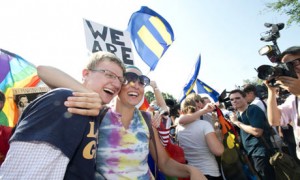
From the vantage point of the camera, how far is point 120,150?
187cm

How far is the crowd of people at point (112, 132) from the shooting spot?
3.34ft

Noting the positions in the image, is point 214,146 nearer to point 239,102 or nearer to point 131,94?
point 131,94

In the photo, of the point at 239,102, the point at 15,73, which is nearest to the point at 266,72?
the point at 239,102

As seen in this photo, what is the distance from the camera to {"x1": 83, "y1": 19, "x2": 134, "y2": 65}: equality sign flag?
4.04 m

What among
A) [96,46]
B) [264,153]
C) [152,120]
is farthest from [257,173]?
[96,46]

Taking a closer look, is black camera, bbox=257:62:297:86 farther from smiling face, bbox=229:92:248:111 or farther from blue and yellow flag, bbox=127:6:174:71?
blue and yellow flag, bbox=127:6:174:71

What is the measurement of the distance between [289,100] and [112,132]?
222 cm

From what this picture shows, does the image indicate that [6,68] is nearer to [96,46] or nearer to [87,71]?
[96,46]

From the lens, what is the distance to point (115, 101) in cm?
237

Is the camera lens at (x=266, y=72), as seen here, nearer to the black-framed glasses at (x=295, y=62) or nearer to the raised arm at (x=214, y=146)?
the black-framed glasses at (x=295, y=62)

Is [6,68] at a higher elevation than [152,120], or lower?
higher

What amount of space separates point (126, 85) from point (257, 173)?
3.25m

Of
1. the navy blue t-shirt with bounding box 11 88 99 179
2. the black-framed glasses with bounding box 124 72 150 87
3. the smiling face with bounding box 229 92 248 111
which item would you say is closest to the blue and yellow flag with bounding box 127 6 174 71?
the smiling face with bounding box 229 92 248 111

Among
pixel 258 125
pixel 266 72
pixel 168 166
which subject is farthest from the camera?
pixel 258 125
